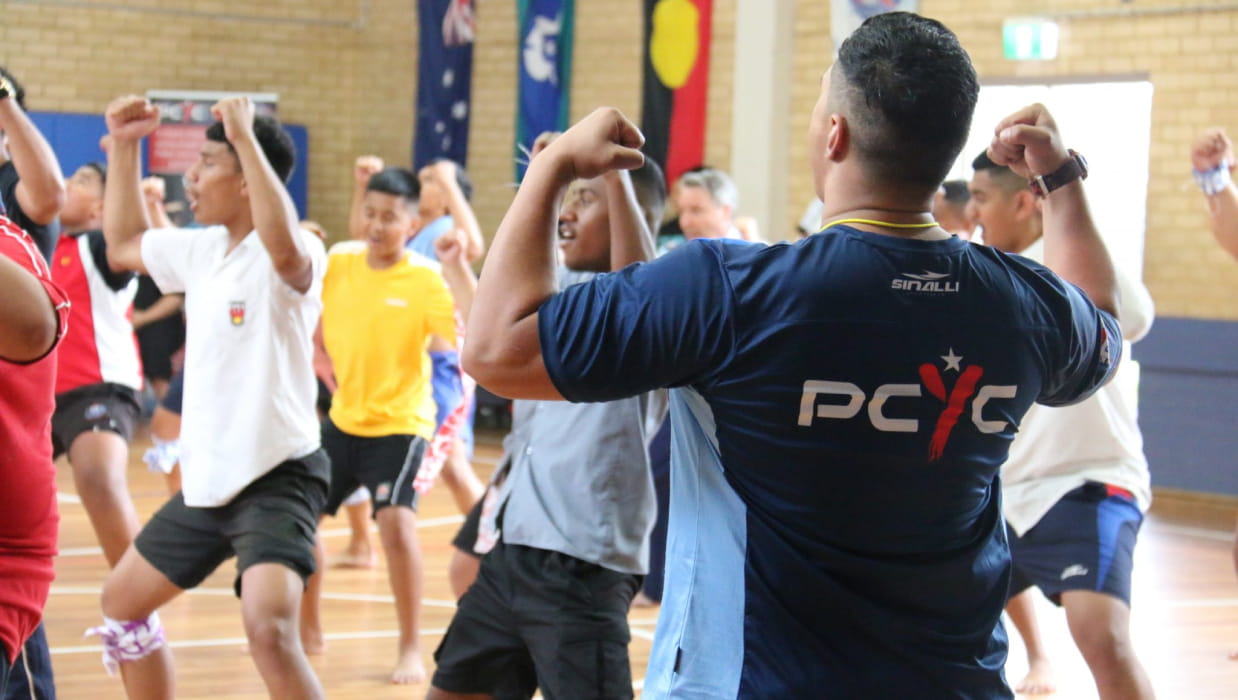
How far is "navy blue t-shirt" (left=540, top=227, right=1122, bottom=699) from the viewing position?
5.31 ft

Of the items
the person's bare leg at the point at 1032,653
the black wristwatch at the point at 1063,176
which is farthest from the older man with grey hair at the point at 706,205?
the black wristwatch at the point at 1063,176

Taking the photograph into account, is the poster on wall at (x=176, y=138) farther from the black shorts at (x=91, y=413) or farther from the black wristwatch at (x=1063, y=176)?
the black wristwatch at (x=1063, y=176)

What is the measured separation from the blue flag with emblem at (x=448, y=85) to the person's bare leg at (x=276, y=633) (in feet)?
30.9

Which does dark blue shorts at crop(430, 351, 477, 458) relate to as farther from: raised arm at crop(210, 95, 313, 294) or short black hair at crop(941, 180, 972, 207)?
raised arm at crop(210, 95, 313, 294)

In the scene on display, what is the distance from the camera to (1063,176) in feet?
6.76

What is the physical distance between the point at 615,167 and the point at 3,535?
1.16 metres

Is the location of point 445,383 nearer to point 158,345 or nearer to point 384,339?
point 384,339

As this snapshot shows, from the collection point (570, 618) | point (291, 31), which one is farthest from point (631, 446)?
point (291, 31)

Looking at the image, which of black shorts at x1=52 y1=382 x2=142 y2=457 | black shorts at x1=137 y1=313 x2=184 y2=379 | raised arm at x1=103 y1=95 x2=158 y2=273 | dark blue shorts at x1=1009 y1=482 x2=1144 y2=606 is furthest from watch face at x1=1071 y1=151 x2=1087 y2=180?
black shorts at x1=137 y1=313 x2=184 y2=379

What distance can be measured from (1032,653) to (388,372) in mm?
2537

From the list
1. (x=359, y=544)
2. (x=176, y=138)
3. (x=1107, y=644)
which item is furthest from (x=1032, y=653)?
(x=176, y=138)

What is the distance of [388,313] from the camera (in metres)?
5.33

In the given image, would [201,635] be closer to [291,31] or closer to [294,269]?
[294,269]

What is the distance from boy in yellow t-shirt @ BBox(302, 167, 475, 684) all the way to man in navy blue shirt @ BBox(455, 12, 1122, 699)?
10.9 ft
